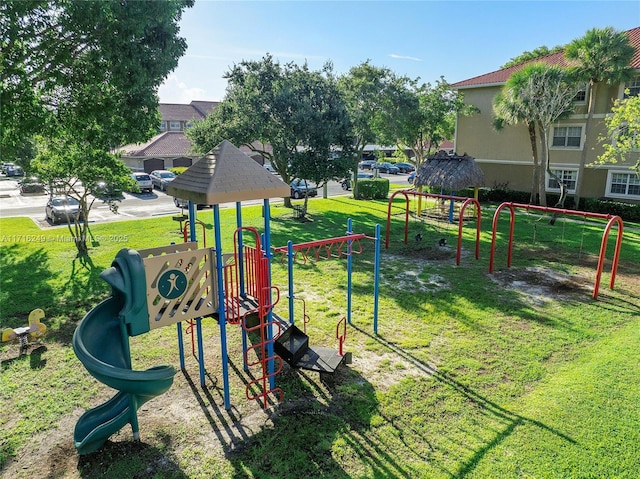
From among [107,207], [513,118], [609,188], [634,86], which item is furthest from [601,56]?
[107,207]

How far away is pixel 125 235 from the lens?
17219 mm

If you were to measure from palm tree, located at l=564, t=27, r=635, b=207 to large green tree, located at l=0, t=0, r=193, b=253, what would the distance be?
1847 centimetres

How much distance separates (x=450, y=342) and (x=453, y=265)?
17.8 feet

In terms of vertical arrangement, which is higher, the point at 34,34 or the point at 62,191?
the point at 34,34

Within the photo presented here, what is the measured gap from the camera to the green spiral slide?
5062 mm

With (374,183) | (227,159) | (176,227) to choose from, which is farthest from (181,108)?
(227,159)

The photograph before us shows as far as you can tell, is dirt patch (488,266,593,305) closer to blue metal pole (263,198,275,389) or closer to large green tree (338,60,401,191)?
blue metal pole (263,198,275,389)

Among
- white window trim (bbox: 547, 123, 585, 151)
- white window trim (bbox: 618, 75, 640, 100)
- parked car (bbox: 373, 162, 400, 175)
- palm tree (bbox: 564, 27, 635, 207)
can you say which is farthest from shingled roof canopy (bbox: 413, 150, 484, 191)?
parked car (bbox: 373, 162, 400, 175)

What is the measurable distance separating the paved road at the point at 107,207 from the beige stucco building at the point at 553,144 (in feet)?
33.8

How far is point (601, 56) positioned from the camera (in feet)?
64.4

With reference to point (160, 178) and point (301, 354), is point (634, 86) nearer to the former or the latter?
point (301, 354)

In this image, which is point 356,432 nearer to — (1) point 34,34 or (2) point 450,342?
(2) point 450,342

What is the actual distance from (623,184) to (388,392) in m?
23.0

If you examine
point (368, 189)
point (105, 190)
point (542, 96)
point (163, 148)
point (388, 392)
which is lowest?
point (388, 392)
